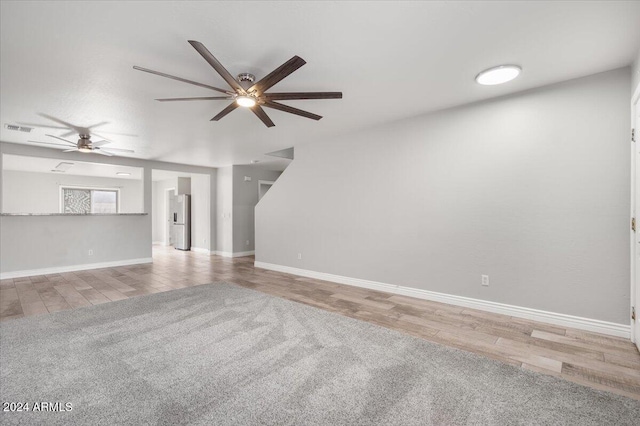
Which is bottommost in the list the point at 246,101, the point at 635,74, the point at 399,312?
the point at 399,312

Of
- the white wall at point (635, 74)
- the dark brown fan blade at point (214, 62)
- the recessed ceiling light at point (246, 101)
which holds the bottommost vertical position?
the recessed ceiling light at point (246, 101)

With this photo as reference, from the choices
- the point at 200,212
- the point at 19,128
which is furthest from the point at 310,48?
the point at 200,212

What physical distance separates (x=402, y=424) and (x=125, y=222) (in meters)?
7.14

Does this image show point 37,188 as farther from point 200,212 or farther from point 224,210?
point 224,210

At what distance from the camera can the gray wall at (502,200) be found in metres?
2.70

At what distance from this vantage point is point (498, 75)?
2.66m

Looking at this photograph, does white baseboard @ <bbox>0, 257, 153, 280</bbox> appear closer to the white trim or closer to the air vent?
the white trim

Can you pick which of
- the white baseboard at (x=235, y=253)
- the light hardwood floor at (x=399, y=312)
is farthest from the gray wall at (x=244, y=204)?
the light hardwood floor at (x=399, y=312)

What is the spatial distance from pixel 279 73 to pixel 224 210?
20.9 ft

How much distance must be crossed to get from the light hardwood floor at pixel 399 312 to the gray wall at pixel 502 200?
0.38 metres

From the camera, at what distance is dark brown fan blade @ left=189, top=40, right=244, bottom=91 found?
1.82 meters

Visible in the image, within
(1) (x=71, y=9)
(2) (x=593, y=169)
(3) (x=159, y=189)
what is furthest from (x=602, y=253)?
(3) (x=159, y=189)

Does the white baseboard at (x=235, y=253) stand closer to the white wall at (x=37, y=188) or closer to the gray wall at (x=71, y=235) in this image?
the gray wall at (x=71, y=235)

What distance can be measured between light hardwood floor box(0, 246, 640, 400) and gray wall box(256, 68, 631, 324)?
376 millimetres
